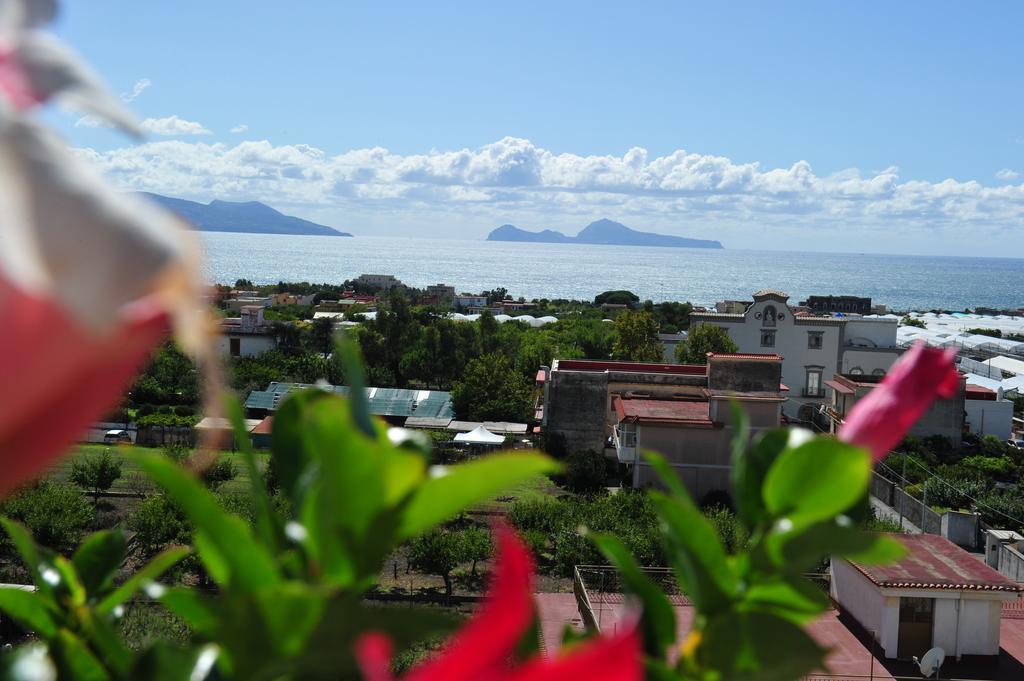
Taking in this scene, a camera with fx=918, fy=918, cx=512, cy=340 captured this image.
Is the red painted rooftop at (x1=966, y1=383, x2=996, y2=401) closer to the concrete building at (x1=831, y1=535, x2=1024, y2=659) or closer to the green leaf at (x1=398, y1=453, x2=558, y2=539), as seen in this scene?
the concrete building at (x1=831, y1=535, x2=1024, y2=659)

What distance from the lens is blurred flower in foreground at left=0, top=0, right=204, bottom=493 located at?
0.34m

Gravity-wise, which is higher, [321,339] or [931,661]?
[321,339]

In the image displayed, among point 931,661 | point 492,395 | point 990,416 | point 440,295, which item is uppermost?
point 440,295

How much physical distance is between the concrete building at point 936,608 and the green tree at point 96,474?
14368 millimetres

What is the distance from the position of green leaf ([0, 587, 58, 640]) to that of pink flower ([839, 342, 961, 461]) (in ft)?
2.24

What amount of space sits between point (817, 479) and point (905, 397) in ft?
0.34

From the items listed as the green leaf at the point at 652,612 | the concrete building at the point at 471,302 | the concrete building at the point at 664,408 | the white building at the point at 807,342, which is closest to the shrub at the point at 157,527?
the concrete building at the point at 664,408

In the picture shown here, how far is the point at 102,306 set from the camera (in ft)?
1.12

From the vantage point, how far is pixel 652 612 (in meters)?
0.73

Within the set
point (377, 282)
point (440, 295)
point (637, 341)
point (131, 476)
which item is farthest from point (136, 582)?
point (377, 282)

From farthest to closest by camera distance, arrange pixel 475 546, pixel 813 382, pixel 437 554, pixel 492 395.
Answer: pixel 492 395 < pixel 813 382 < pixel 475 546 < pixel 437 554

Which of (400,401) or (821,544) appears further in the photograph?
(400,401)

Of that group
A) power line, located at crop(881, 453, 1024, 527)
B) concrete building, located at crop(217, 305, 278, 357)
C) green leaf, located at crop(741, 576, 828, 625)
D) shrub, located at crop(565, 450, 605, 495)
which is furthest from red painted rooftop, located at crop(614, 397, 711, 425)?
concrete building, located at crop(217, 305, 278, 357)

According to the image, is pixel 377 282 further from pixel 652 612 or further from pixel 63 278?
pixel 63 278
